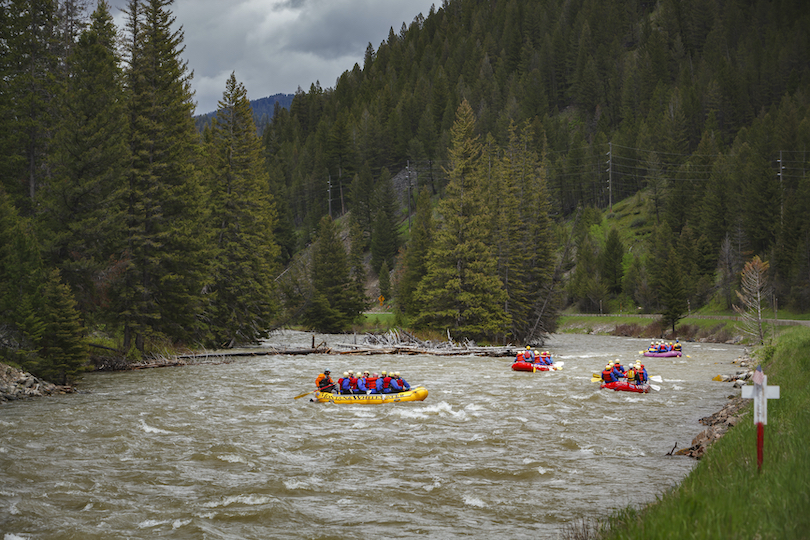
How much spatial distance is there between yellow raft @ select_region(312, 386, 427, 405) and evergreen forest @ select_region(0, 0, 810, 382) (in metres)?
10.1

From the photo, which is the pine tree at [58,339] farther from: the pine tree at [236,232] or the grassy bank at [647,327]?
the grassy bank at [647,327]

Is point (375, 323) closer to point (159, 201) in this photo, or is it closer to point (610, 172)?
point (159, 201)

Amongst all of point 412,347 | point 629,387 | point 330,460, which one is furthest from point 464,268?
point 330,460

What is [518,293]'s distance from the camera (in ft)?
162

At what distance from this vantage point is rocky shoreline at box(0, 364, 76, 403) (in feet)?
66.1

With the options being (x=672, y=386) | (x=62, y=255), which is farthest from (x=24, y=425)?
(x=672, y=386)

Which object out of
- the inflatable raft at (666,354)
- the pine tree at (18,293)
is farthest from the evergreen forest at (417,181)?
the inflatable raft at (666,354)

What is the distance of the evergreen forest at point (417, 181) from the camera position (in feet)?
Result: 98.4

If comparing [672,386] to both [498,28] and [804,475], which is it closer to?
[804,475]

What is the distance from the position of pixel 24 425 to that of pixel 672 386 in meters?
22.9

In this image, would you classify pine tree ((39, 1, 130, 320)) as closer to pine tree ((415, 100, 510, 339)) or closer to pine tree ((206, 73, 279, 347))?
pine tree ((206, 73, 279, 347))

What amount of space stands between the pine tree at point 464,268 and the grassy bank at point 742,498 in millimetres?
35767

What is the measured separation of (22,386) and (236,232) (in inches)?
880

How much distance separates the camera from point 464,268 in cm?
4766
